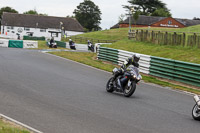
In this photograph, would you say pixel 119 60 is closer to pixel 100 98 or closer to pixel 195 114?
pixel 100 98

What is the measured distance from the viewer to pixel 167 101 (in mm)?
11633

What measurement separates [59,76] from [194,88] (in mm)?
5996

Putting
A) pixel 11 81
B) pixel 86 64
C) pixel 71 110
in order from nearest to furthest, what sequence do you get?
1. pixel 71 110
2. pixel 11 81
3. pixel 86 64

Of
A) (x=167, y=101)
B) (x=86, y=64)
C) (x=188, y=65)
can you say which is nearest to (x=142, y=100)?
(x=167, y=101)

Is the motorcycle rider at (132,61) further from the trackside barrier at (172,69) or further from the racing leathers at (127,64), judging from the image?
the trackside barrier at (172,69)

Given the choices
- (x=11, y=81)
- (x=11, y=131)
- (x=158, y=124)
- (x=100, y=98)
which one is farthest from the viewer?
(x=11, y=81)

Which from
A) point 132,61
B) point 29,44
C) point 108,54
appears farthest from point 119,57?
point 29,44

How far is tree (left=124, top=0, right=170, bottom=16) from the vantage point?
109750 millimetres

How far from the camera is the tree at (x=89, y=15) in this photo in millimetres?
127250

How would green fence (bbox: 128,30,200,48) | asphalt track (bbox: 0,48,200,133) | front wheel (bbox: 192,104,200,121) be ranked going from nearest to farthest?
1. asphalt track (bbox: 0,48,200,133)
2. front wheel (bbox: 192,104,200,121)
3. green fence (bbox: 128,30,200,48)

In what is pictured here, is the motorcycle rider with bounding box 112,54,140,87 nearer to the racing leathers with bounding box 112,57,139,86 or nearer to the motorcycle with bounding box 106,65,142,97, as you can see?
the racing leathers with bounding box 112,57,139,86

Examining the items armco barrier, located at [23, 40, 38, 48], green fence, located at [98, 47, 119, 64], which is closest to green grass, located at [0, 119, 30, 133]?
green fence, located at [98, 47, 119, 64]

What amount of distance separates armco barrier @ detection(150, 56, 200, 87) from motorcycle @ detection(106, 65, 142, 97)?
5.21 meters

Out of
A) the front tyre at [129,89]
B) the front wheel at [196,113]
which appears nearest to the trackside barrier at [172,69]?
the front tyre at [129,89]
